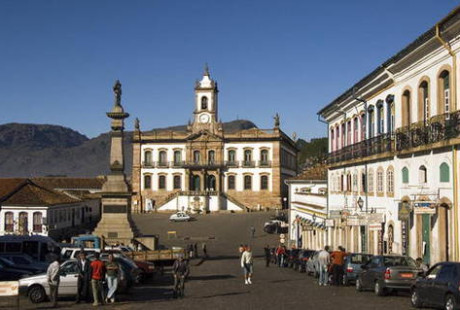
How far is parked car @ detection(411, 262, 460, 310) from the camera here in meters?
14.8

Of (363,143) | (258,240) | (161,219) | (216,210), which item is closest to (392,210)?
(363,143)

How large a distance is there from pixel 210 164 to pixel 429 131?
2980 inches

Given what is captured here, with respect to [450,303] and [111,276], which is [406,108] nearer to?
[450,303]

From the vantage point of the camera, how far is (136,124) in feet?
332

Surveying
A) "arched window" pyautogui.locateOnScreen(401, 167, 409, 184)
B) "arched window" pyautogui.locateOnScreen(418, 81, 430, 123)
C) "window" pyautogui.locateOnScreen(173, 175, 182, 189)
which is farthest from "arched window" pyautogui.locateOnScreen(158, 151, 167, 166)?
"arched window" pyautogui.locateOnScreen(418, 81, 430, 123)

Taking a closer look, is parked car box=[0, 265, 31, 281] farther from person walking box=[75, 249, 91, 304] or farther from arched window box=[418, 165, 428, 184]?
arched window box=[418, 165, 428, 184]

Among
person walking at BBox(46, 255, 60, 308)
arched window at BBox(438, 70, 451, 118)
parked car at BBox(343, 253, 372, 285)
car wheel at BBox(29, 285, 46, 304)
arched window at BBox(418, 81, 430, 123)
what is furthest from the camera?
arched window at BBox(418, 81, 430, 123)

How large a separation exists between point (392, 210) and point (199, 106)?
74010 mm

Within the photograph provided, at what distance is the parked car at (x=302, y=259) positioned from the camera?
3234cm

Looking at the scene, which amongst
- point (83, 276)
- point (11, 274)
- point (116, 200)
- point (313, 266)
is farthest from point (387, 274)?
point (116, 200)

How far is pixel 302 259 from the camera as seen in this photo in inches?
1296

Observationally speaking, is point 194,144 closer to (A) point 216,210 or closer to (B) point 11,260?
(A) point 216,210

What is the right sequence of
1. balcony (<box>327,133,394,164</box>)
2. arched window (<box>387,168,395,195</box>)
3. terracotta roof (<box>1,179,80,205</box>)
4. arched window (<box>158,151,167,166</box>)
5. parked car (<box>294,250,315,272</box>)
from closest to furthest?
arched window (<box>387,168,395,195</box>), balcony (<box>327,133,394,164</box>), parked car (<box>294,250,315,272</box>), terracotta roof (<box>1,179,80,205</box>), arched window (<box>158,151,167,166</box>)

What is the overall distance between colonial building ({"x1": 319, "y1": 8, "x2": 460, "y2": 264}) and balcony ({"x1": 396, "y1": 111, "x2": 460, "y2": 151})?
3cm
